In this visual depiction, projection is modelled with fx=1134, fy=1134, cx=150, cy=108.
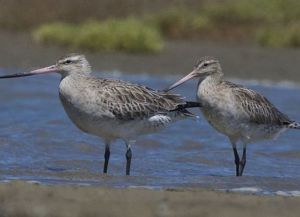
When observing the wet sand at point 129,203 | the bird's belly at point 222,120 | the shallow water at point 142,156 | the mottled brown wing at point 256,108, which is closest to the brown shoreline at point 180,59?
the shallow water at point 142,156

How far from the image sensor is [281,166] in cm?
1528

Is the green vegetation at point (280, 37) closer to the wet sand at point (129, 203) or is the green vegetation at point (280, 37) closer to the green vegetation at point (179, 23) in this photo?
the green vegetation at point (179, 23)

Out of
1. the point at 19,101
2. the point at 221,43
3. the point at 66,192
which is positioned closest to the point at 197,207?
the point at 66,192

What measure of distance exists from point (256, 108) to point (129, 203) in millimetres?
5458

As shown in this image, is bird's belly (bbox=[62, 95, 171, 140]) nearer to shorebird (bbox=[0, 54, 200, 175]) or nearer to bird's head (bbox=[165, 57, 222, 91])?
shorebird (bbox=[0, 54, 200, 175])

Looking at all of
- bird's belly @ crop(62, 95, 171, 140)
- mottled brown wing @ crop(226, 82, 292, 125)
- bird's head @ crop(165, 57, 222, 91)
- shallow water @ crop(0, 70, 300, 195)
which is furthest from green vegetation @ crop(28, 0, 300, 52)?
bird's belly @ crop(62, 95, 171, 140)

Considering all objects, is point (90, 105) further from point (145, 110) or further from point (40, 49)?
point (40, 49)

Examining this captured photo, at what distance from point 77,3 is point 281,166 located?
20582 millimetres

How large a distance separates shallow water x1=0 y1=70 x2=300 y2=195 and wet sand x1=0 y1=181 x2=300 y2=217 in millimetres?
2122

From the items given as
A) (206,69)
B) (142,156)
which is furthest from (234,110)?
(142,156)

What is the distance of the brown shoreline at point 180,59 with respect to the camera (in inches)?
1023

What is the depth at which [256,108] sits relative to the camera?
14.2 metres

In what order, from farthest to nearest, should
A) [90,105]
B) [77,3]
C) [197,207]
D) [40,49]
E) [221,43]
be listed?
[77,3] < [221,43] < [40,49] < [90,105] < [197,207]

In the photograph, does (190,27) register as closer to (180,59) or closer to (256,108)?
(180,59)
